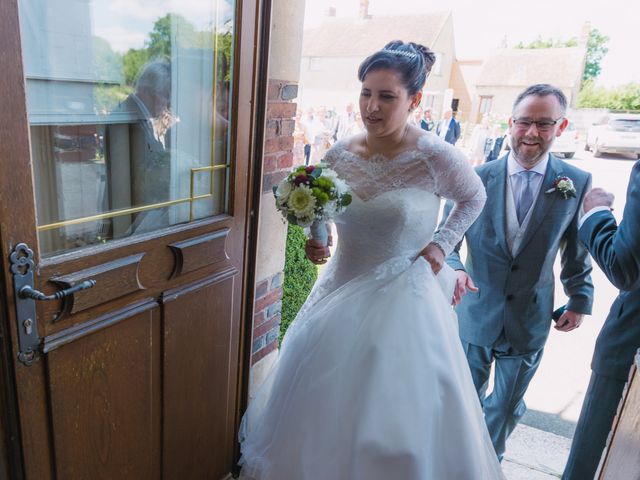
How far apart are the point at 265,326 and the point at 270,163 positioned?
781 mm

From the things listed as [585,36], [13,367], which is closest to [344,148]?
[13,367]

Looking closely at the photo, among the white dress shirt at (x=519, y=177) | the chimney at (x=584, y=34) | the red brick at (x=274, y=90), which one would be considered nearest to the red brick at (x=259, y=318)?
the red brick at (x=274, y=90)

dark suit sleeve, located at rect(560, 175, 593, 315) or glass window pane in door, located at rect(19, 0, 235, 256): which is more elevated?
glass window pane in door, located at rect(19, 0, 235, 256)

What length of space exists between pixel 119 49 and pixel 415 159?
107cm

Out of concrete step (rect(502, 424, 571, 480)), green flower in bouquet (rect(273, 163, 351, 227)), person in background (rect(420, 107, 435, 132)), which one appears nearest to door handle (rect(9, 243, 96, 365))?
green flower in bouquet (rect(273, 163, 351, 227))

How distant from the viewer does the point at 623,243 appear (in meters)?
1.46

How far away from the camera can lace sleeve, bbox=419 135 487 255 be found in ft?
5.81

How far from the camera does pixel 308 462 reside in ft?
5.17

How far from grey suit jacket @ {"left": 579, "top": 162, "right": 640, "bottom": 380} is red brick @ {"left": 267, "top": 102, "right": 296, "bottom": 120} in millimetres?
1243

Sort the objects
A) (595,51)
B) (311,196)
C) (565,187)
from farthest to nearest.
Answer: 1. (595,51)
2. (565,187)
3. (311,196)

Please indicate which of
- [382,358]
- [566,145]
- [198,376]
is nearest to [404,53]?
[382,358]

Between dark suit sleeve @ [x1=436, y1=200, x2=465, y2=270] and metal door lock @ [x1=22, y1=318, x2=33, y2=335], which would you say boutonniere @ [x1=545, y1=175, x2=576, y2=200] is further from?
metal door lock @ [x1=22, y1=318, x2=33, y2=335]

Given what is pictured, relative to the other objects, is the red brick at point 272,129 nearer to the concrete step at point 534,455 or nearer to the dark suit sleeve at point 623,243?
the dark suit sleeve at point 623,243

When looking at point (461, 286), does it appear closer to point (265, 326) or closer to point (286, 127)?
point (265, 326)
